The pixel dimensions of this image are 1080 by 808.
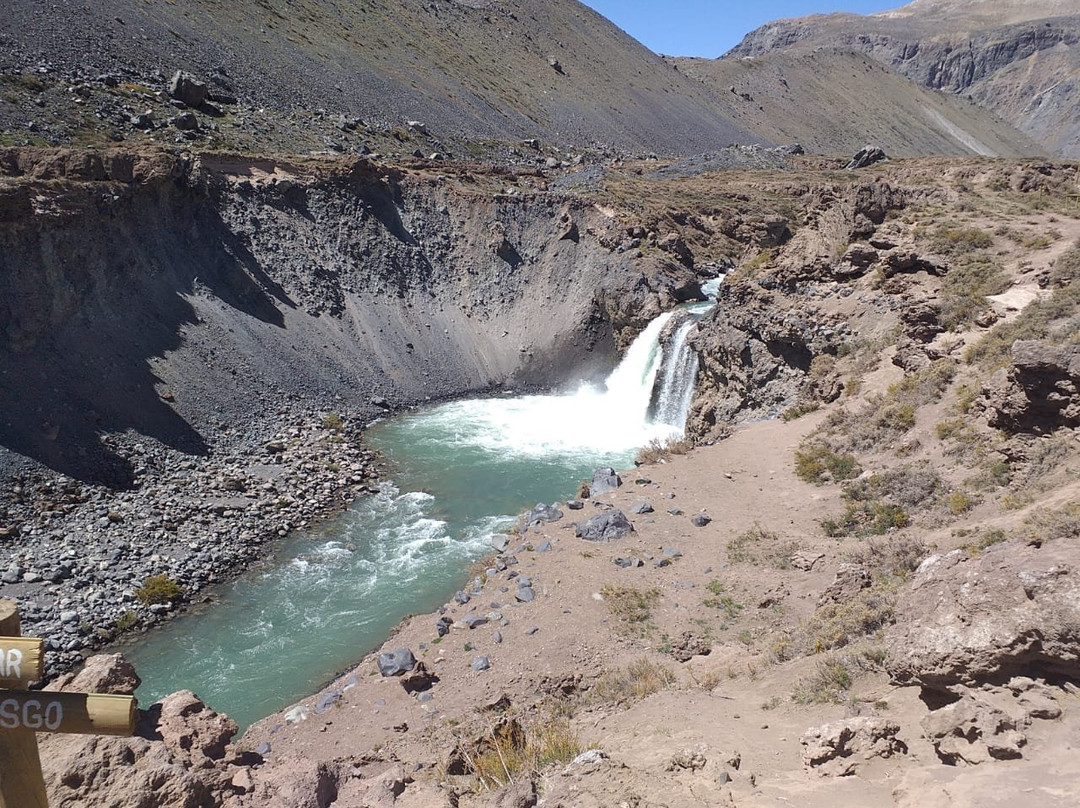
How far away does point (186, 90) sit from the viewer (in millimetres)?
40188

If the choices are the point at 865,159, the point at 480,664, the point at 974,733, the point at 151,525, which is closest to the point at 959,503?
the point at 974,733

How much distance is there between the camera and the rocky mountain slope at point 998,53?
144m

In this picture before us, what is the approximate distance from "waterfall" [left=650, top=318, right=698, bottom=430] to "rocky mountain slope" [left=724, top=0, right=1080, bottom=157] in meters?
137

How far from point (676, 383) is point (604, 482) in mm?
10697

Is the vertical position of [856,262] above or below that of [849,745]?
above

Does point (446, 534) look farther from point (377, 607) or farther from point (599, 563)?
point (599, 563)

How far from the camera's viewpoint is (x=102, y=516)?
1788 centimetres

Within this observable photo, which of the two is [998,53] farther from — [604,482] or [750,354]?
[604,482]

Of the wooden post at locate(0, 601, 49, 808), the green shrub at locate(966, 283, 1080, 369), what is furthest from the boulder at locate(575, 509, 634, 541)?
the wooden post at locate(0, 601, 49, 808)

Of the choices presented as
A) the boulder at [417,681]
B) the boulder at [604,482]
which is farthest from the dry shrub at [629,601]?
the boulder at [604,482]

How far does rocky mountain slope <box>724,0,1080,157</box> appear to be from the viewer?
14412 centimetres

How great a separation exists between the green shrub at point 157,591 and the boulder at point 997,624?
50.9 ft

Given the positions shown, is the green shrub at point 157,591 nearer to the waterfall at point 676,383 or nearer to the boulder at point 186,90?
the waterfall at point 676,383

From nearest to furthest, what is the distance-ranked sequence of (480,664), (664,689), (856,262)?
(664,689), (480,664), (856,262)
